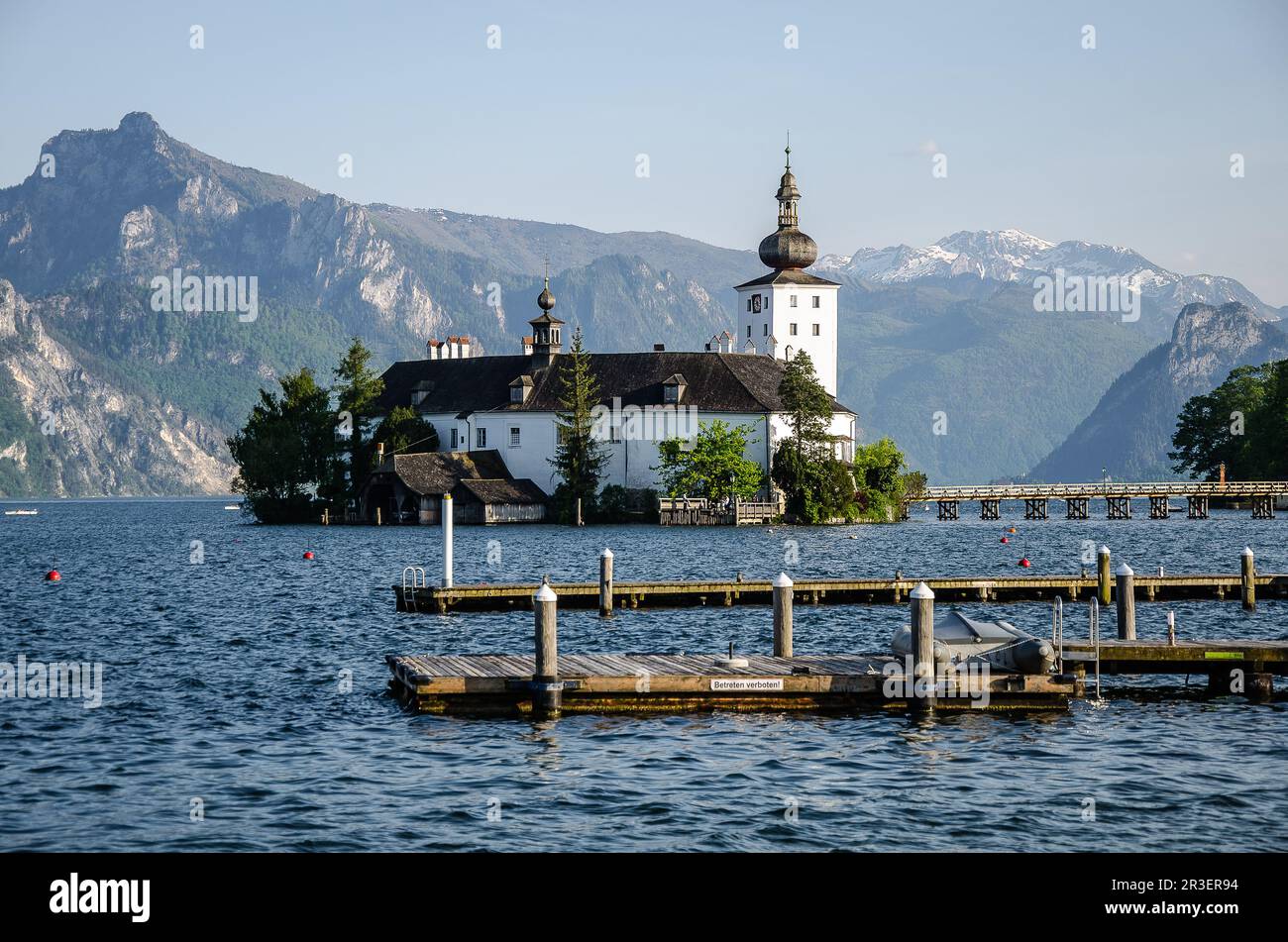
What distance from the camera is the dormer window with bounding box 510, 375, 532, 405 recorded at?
136m

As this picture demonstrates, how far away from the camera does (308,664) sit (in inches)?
1565

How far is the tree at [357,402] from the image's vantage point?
134 meters

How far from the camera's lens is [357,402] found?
136 m

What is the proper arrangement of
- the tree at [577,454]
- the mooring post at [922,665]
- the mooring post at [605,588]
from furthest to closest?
the tree at [577,454], the mooring post at [605,588], the mooring post at [922,665]

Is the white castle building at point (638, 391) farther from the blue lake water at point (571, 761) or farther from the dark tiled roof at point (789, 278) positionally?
the blue lake water at point (571, 761)

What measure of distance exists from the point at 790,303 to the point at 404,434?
3853 cm

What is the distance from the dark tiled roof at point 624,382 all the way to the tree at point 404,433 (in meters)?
3.14

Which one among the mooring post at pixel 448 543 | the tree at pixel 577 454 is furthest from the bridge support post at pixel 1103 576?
the tree at pixel 577 454

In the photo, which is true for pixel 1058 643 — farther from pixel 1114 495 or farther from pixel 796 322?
pixel 1114 495

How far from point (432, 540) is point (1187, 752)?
77.6 m

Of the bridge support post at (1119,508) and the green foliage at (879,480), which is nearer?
the green foliage at (879,480)

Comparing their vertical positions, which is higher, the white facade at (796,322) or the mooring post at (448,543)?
the white facade at (796,322)
